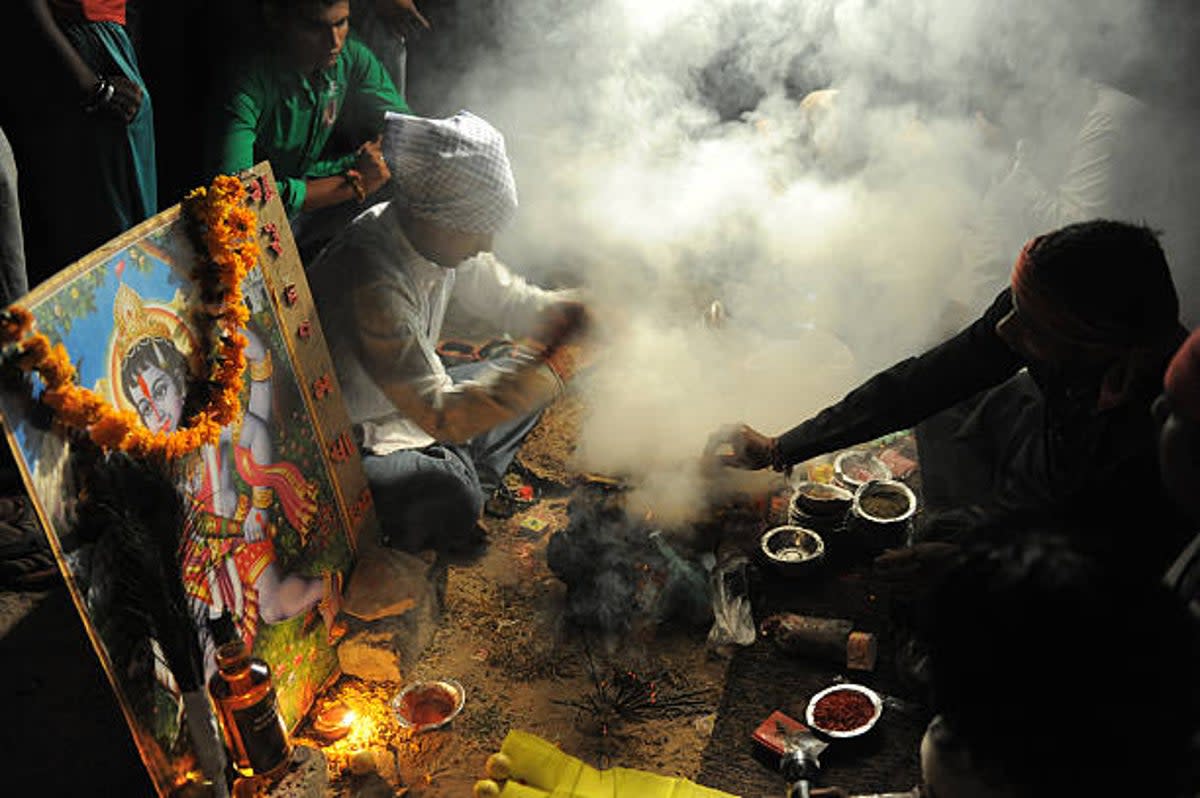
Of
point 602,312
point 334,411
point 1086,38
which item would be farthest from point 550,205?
point 1086,38

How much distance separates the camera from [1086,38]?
612 centimetres

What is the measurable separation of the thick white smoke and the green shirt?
1623 mm

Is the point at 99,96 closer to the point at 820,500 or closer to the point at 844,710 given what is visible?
→ the point at 820,500

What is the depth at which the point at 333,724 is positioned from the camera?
12.4 feet

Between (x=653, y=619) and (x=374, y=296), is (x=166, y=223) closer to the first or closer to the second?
(x=374, y=296)

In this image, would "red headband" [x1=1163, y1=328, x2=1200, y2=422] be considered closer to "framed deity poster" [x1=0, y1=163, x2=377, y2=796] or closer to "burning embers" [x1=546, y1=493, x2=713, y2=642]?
"burning embers" [x1=546, y1=493, x2=713, y2=642]

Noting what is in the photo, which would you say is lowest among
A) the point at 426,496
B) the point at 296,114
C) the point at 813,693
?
the point at 813,693

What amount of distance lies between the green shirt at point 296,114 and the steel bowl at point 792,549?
3296 mm

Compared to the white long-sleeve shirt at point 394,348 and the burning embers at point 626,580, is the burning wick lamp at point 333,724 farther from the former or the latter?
the white long-sleeve shirt at point 394,348

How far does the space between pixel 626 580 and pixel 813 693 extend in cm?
100

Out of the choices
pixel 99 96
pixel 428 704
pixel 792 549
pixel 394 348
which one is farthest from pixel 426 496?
pixel 99 96

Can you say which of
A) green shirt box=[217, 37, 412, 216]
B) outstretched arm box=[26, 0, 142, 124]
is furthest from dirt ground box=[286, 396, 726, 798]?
outstretched arm box=[26, 0, 142, 124]

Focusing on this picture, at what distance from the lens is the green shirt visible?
16.2 ft

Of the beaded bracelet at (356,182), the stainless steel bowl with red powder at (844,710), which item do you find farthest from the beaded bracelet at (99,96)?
the stainless steel bowl with red powder at (844,710)
